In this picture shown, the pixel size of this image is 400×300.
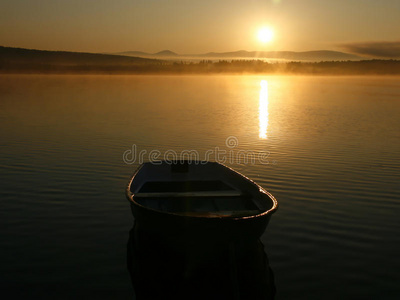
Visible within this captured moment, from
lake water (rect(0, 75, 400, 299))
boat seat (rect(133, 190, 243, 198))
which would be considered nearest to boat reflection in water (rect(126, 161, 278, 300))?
lake water (rect(0, 75, 400, 299))

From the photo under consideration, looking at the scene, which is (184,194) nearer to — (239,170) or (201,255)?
(201,255)

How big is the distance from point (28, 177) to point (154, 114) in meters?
26.4

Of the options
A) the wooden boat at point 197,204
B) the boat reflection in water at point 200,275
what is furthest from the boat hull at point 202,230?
the boat reflection in water at point 200,275

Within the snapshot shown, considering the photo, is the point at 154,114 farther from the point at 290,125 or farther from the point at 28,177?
the point at 28,177

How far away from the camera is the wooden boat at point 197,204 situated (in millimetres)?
7527

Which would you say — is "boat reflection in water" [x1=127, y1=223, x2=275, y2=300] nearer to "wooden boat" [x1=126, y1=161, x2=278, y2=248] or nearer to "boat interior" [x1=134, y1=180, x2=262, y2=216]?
"wooden boat" [x1=126, y1=161, x2=278, y2=248]

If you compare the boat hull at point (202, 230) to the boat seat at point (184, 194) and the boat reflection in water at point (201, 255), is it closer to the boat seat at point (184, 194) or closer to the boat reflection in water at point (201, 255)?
the boat reflection in water at point (201, 255)

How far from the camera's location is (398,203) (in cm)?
1305

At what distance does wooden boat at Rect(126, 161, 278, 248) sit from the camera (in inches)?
296

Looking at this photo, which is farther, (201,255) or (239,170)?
(239,170)

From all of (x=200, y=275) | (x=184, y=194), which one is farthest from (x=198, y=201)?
(x=200, y=275)

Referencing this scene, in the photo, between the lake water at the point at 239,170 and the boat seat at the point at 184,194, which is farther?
the boat seat at the point at 184,194

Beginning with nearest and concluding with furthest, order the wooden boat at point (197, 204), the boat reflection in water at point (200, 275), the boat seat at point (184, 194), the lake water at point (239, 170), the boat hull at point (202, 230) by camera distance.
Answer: the boat hull at point (202, 230) < the wooden boat at point (197, 204) < the boat reflection in water at point (200, 275) < the lake water at point (239, 170) < the boat seat at point (184, 194)

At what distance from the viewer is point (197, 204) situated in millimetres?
10734
